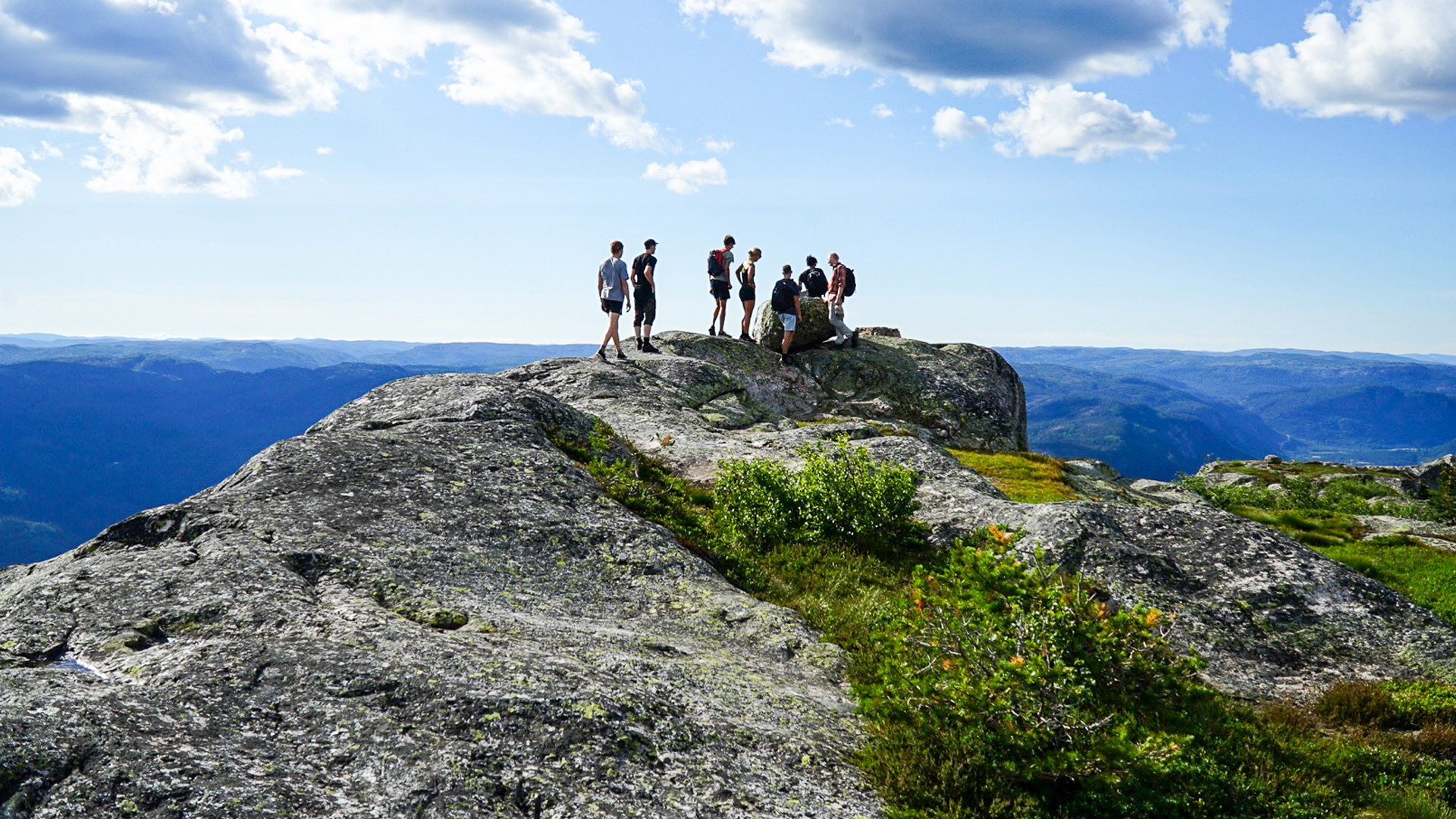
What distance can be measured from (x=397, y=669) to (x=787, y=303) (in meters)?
33.3

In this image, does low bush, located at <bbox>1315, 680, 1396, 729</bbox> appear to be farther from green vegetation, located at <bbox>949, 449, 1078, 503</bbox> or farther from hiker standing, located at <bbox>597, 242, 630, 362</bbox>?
hiker standing, located at <bbox>597, 242, 630, 362</bbox>

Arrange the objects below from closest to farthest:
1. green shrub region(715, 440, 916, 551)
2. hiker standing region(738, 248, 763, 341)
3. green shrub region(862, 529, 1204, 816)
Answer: green shrub region(862, 529, 1204, 816) → green shrub region(715, 440, 916, 551) → hiker standing region(738, 248, 763, 341)

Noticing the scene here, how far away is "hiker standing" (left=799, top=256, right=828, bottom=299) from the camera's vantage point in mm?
42469

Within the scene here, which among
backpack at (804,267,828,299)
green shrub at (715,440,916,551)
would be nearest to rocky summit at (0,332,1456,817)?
green shrub at (715,440,916,551)

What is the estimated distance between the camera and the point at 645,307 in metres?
34.7

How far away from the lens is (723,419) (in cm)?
2728

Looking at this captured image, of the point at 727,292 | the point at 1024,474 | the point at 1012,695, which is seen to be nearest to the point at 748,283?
the point at 727,292

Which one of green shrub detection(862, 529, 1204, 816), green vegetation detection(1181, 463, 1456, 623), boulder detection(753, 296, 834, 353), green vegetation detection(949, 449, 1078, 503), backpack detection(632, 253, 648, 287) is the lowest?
green vegetation detection(1181, 463, 1456, 623)

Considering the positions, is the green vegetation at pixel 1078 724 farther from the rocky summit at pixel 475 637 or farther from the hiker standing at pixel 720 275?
the hiker standing at pixel 720 275

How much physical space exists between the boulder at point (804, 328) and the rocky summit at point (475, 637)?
23981mm

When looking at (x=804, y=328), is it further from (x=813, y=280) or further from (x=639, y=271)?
(x=639, y=271)

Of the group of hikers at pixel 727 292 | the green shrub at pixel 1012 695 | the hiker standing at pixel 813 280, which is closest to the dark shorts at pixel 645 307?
the group of hikers at pixel 727 292

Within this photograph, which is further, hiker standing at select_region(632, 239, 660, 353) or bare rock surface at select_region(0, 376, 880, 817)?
hiker standing at select_region(632, 239, 660, 353)

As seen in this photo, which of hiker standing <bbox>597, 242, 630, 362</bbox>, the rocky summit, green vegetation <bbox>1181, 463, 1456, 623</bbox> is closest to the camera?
the rocky summit
